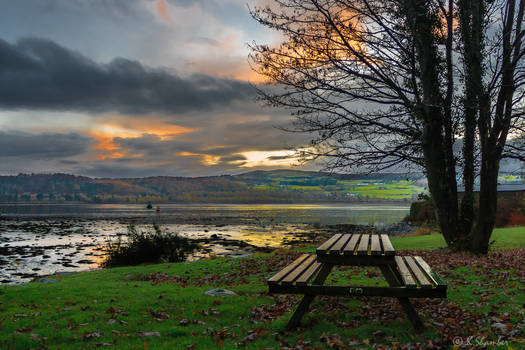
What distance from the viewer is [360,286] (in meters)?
6.30

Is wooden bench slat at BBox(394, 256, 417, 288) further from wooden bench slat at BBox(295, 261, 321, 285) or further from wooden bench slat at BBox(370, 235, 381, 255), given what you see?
wooden bench slat at BBox(295, 261, 321, 285)

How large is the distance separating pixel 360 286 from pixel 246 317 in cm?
270

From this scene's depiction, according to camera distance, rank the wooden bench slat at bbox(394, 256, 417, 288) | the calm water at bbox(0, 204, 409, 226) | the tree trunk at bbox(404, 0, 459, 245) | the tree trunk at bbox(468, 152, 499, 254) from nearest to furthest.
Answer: the wooden bench slat at bbox(394, 256, 417, 288) → the tree trunk at bbox(468, 152, 499, 254) → the tree trunk at bbox(404, 0, 459, 245) → the calm water at bbox(0, 204, 409, 226)

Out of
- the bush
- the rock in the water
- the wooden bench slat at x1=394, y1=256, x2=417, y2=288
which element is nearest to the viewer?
the wooden bench slat at x1=394, y1=256, x2=417, y2=288

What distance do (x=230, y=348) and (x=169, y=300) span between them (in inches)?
145

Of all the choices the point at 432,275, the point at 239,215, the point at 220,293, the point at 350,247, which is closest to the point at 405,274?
the point at 432,275

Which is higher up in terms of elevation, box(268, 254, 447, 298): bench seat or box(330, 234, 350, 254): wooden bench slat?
box(330, 234, 350, 254): wooden bench slat

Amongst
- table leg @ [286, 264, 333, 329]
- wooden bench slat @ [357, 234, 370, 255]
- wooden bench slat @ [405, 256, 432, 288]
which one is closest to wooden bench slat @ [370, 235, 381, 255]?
wooden bench slat @ [357, 234, 370, 255]

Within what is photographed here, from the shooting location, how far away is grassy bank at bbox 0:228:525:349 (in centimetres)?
609

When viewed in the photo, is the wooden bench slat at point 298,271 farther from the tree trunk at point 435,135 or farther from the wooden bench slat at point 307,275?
the tree trunk at point 435,135

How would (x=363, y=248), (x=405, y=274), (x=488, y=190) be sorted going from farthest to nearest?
(x=488, y=190)
(x=363, y=248)
(x=405, y=274)

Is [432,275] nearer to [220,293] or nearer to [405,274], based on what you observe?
[405,274]

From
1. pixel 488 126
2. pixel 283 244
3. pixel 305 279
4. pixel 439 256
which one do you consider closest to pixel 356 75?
pixel 488 126

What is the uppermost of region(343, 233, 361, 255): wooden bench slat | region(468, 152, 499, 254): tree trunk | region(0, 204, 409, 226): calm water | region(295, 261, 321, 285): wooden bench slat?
region(468, 152, 499, 254): tree trunk
